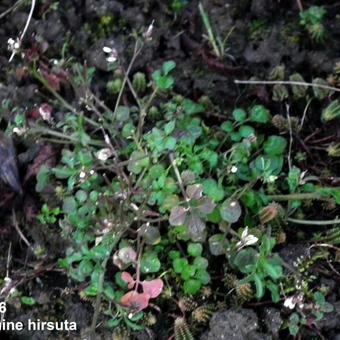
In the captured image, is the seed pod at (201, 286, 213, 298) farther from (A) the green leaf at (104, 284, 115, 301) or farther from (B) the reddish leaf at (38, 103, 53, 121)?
(B) the reddish leaf at (38, 103, 53, 121)

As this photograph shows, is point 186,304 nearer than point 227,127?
Yes

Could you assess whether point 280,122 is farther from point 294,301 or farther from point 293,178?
point 294,301

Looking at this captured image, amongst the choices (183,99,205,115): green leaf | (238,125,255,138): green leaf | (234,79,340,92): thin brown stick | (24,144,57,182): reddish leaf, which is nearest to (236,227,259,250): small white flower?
(238,125,255,138): green leaf

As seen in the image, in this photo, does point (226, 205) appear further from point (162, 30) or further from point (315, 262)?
point (162, 30)

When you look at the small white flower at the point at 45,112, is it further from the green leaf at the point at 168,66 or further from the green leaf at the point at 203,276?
the green leaf at the point at 203,276

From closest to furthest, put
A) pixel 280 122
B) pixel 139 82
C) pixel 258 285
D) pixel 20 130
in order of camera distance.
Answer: pixel 258 285 → pixel 20 130 → pixel 280 122 → pixel 139 82

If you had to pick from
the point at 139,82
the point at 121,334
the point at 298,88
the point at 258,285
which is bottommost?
the point at 121,334

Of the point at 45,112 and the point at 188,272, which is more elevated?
the point at 45,112

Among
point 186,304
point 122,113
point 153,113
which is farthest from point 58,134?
point 186,304
